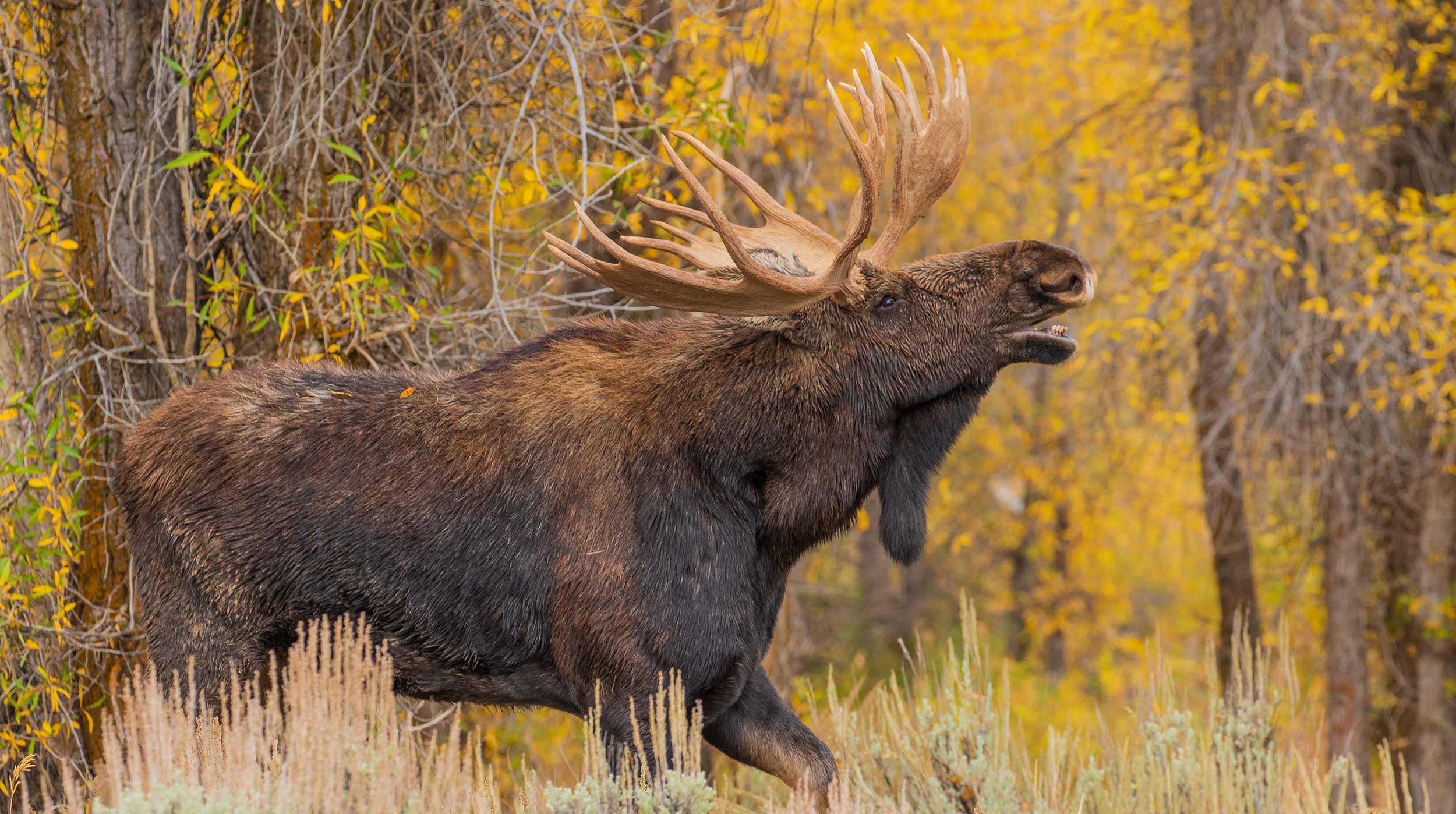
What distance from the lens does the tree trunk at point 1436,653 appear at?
9.65 metres

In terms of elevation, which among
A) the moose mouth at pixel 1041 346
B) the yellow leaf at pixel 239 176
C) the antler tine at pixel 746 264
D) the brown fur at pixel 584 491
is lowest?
the brown fur at pixel 584 491

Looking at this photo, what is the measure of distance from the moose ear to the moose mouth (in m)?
0.18

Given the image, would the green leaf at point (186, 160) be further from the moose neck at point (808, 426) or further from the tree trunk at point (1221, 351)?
the tree trunk at point (1221, 351)

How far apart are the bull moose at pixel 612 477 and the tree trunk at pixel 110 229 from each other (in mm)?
936

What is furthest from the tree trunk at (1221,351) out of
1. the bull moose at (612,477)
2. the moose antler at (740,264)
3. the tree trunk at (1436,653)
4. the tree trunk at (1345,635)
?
the moose antler at (740,264)

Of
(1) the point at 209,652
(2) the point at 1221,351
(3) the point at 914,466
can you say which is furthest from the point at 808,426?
(2) the point at 1221,351

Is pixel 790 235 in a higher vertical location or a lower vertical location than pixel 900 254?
higher

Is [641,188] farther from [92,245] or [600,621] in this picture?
[600,621]

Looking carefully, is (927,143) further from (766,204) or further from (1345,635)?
(1345,635)

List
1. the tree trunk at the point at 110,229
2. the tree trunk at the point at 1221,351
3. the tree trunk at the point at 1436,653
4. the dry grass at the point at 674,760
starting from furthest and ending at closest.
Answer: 1. the tree trunk at the point at 1436,653
2. the tree trunk at the point at 1221,351
3. the tree trunk at the point at 110,229
4. the dry grass at the point at 674,760

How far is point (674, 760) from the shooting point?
140 inches

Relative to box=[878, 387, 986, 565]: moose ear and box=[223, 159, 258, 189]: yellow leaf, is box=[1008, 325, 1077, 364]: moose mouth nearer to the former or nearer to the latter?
box=[878, 387, 986, 565]: moose ear

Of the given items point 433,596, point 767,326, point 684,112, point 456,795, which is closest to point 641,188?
point 684,112

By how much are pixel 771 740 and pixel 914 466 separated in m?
0.90
